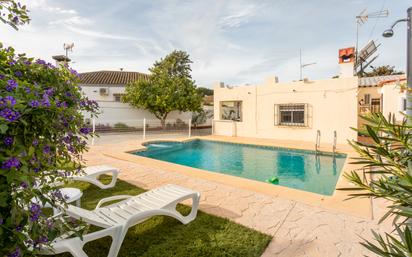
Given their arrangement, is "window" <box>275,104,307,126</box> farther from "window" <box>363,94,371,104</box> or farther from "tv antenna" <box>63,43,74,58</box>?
"tv antenna" <box>63,43,74,58</box>

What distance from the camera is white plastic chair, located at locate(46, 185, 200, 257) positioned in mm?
2720

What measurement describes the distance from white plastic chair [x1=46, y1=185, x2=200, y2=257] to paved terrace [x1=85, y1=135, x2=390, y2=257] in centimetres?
90

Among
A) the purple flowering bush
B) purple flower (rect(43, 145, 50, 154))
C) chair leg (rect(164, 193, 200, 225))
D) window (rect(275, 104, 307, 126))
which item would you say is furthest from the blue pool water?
purple flower (rect(43, 145, 50, 154))

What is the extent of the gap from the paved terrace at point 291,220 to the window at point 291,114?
11069mm

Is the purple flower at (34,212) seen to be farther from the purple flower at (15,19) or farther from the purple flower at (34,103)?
the purple flower at (15,19)

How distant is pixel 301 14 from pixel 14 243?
46.4 ft

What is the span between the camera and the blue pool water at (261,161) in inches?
342

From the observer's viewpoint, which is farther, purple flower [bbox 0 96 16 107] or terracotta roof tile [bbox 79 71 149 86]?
terracotta roof tile [bbox 79 71 149 86]

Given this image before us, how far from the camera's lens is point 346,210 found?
4.55m

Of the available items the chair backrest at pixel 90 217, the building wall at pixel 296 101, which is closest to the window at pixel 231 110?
Result: the building wall at pixel 296 101

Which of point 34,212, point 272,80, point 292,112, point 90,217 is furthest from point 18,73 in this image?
point 272,80

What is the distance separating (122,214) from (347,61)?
48.6 ft

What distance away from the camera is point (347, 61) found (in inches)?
528

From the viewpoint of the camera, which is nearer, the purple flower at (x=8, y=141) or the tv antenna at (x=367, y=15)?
the purple flower at (x=8, y=141)
